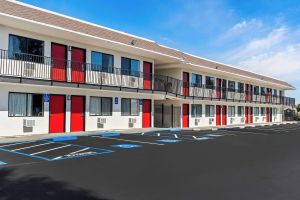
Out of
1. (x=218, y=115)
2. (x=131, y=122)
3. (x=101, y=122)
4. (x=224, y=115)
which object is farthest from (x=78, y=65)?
(x=224, y=115)

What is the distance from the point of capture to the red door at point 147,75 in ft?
74.9

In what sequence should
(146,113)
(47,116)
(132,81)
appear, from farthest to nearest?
(146,113) < (132,81) < (47,116)

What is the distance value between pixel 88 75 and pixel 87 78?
0.21 m

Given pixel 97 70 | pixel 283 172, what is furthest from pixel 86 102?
pixel 283 172

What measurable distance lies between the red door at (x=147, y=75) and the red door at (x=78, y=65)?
5.59 meters

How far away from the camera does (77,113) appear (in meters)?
18.3

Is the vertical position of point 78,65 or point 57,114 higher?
point 78,65

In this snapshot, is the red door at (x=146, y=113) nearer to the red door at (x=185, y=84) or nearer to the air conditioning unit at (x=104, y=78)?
the red door at (x=185, y=84)

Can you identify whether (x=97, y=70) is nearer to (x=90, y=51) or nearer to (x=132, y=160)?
(x=90, y=51)

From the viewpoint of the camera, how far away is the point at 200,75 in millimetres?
28844

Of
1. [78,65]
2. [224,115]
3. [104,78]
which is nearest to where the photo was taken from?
[78,65]

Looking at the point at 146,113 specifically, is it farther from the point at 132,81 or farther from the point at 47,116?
the point at 47,116

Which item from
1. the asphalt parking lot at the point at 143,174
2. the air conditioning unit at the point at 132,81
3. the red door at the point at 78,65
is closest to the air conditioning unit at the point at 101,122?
the red door at the point at 78,65

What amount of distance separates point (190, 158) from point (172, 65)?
16.5 meters
